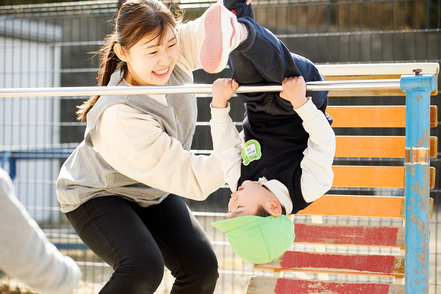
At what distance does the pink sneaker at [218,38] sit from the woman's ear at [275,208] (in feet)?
1.31

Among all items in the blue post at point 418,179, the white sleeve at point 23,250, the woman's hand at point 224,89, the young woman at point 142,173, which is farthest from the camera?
the young woman at point 142,173

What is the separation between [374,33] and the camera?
10.9 feet

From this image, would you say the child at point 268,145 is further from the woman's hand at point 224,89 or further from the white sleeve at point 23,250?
the white sleeve at point 23,250

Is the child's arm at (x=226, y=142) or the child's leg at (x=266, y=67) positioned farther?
the child's arm at (x=226, y=142)

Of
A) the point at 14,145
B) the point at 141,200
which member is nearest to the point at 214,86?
the point at 141,200

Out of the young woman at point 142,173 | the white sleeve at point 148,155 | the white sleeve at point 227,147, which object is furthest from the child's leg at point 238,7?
the white sleeve at point 148,155

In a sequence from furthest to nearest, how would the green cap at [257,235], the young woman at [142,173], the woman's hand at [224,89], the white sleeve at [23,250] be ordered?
1. the young woman at [142,173]
2. the woman's hand at [224,89]
3. the green cap at [257,235]
4. the white sleeve at [23,250]

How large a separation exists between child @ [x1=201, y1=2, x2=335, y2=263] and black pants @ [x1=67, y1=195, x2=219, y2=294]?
24 cm

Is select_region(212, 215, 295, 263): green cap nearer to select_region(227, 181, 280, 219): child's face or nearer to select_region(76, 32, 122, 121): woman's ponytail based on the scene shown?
select_region(227, 181, 280, 219): child's face

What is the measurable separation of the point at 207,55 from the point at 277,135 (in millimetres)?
394

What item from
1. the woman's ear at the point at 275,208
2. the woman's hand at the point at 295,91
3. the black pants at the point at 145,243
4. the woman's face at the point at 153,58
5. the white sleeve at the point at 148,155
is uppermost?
the woman's face at the point at 153,58

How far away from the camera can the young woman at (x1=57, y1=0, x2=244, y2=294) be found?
1876mm

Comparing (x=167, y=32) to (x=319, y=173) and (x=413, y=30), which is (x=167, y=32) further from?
(x=413, y=30)

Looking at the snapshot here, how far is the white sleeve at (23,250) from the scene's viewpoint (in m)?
1.25
